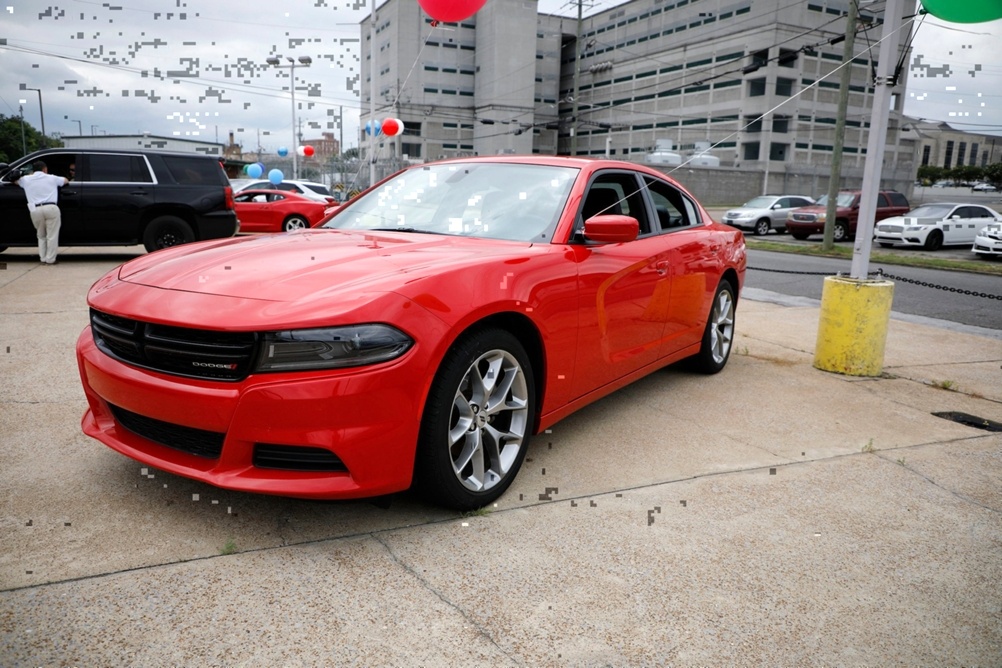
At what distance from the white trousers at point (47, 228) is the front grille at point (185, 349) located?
9.75 metres

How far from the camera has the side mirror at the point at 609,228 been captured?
348cm

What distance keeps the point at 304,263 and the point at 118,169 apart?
1039 cm

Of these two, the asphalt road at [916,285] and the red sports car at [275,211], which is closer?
the asphalt road at [916,285]

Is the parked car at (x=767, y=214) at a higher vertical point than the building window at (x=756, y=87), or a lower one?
lower

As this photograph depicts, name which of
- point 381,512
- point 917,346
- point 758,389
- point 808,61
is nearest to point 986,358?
point 917,346

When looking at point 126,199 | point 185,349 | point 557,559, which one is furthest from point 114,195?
point 557,559

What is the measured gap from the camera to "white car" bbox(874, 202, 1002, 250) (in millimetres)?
22062

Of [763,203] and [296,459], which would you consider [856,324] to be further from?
[763,203]

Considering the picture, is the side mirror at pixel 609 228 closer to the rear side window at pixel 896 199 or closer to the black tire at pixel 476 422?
the black tire at pixel 476 422

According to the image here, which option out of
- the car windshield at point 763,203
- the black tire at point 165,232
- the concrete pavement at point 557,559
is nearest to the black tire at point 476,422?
the concrete pavement at point 557,559

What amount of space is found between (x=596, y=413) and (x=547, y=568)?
75.7 inches

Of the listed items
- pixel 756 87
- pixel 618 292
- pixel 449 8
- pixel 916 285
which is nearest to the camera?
pixel 618 292

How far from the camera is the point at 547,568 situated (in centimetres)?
260

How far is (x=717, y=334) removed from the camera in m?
5.55
